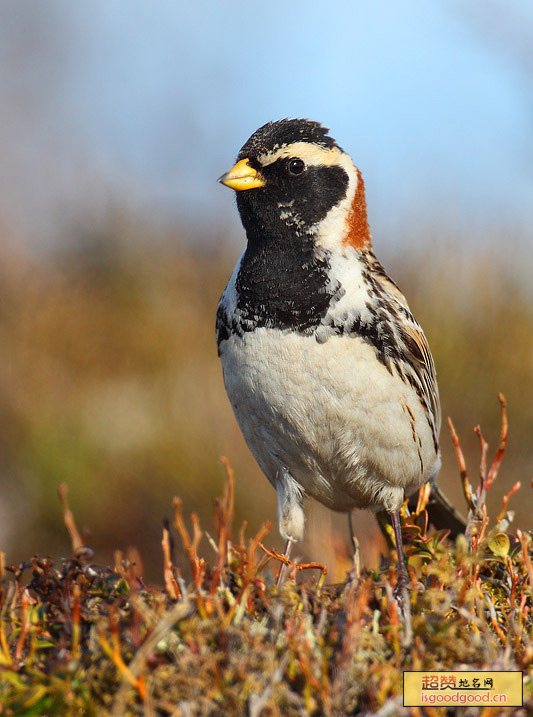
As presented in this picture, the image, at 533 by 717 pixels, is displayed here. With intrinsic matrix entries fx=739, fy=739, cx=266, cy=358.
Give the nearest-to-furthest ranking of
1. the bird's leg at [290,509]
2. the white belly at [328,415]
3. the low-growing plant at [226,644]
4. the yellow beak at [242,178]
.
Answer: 1. the low-growing plant at [226,644]
2. the white belly at [328,415]
3. the yellow beak at [242,178]
4. the bird's leg at [290,509]

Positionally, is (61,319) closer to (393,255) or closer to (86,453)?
(86,453)

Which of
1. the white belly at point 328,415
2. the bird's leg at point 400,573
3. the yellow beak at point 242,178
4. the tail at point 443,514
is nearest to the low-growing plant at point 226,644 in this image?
the bird's leg at point 400,573

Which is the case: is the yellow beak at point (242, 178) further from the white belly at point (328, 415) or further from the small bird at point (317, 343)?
the white belly at point (328, 415)

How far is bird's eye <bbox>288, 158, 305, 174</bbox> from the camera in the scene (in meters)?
3.51

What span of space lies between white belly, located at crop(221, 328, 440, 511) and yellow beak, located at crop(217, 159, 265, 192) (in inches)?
27.9

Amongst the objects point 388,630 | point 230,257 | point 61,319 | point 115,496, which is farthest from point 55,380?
point 388,630

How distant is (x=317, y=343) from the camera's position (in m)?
3.24

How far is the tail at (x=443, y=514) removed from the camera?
410 centimetres

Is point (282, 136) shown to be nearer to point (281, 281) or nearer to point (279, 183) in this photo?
point (279, 183)

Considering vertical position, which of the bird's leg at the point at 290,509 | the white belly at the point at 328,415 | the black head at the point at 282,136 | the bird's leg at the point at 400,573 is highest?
the black head at the point at 282,136

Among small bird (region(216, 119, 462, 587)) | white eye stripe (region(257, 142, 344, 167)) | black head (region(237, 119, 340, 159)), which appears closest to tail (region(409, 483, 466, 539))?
small bird (region(216, 119, 462, 587))

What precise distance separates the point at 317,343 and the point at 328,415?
0.33m

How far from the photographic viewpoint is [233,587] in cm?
243

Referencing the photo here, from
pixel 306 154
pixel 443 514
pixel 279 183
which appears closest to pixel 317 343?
pixel 279 183
